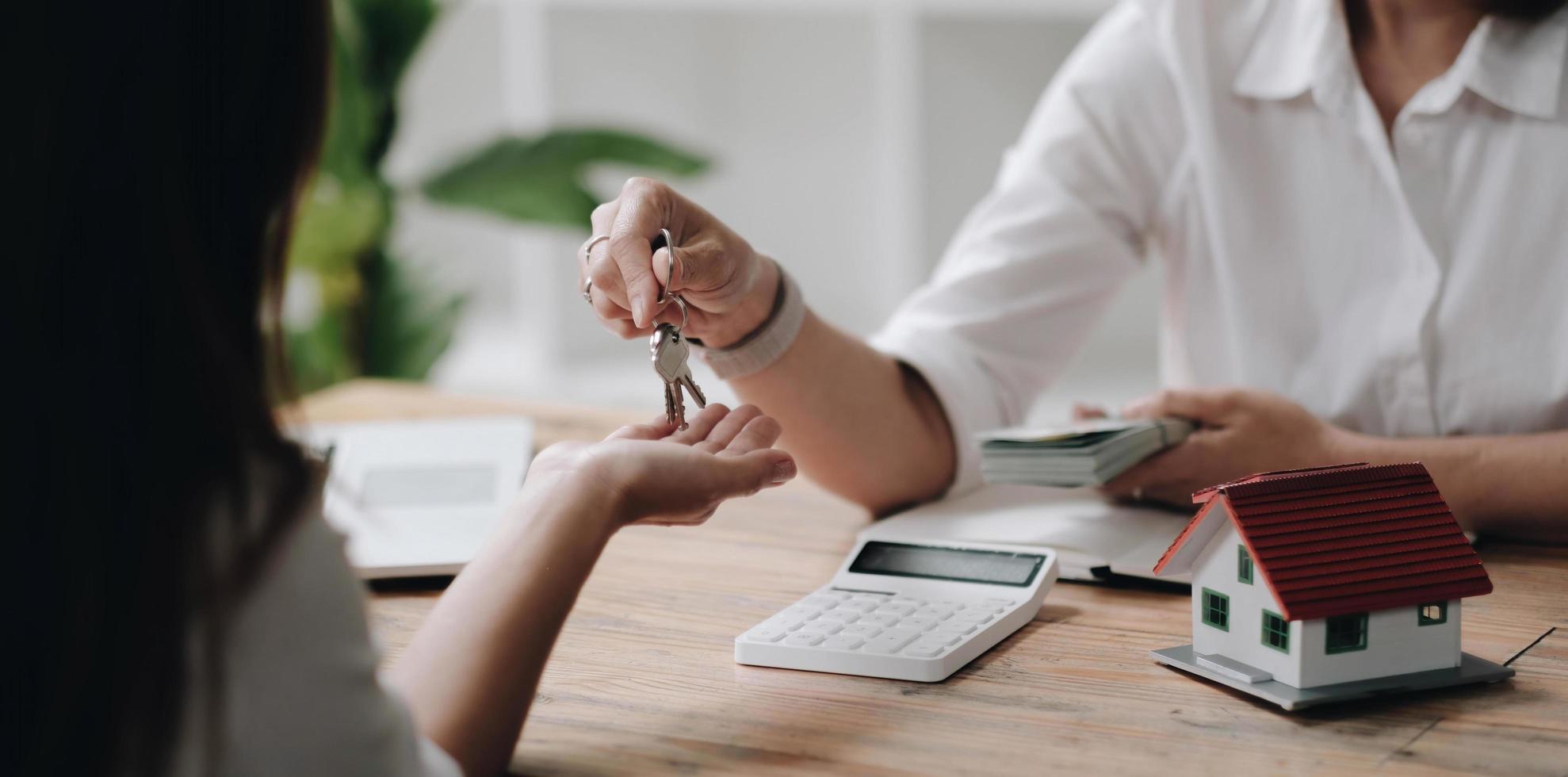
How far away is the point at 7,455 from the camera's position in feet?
1.65

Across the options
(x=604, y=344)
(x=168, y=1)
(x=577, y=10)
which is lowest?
(x=604, y=344)

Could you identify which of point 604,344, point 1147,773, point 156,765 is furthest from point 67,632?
point 604,344

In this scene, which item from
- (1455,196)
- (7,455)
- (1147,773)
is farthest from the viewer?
(1455,196)

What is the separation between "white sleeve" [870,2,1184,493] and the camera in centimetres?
136

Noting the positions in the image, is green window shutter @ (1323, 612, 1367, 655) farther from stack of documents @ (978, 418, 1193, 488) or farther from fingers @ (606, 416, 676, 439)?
fingers @ (606, 416, 676, 439)

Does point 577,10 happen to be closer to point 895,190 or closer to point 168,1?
point 895,190

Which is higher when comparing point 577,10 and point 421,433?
point 577,10

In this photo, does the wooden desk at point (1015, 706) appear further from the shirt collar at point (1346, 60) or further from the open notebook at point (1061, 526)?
the shirt collar at point (1346, 60)

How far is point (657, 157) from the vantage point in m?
2.56

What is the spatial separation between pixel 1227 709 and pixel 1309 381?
68cm

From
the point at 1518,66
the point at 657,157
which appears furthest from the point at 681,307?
the point at 657,157

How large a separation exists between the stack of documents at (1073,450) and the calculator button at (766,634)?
12.3 inches

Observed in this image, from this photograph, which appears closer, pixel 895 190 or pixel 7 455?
pixel 7 455

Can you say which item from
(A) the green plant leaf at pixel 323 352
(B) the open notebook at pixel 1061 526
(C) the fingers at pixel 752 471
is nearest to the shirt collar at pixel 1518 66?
(B) the open notebook at pixel 1061 526
